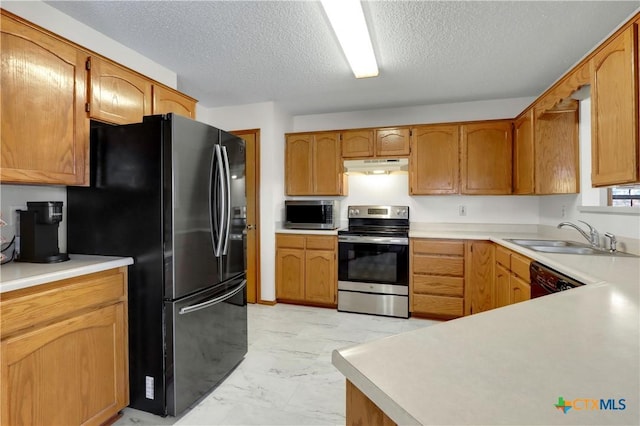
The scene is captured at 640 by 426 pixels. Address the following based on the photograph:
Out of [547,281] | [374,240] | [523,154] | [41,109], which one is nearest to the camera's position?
[41,109]

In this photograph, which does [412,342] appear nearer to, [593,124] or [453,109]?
[593,124]

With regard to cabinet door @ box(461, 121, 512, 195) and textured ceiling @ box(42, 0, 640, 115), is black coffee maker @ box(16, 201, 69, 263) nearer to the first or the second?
textured ceiling @ box(42, 0, 640, 115)

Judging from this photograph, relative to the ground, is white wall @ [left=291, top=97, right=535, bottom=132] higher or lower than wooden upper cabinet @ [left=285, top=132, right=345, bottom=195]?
higher

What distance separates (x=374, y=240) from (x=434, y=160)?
1156 mm

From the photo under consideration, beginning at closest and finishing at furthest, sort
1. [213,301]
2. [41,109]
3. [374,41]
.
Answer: [41,109] < [213,301] < [374,41]

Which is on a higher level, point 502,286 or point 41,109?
point 41,109

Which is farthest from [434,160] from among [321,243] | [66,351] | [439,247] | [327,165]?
[66,351]

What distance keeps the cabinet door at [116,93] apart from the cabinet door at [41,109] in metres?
0.07

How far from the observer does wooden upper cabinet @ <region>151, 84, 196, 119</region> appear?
7.54ft

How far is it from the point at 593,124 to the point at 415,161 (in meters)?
1.79

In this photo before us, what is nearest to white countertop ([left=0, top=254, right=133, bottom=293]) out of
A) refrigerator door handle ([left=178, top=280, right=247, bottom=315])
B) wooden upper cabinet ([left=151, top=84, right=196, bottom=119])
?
refrigerator door handle ([left=178, top=280, right=247, bottom=315])

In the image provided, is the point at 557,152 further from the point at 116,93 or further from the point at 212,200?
the point at 116,93

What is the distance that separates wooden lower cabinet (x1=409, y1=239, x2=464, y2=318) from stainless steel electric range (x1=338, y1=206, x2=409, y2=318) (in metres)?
0.09

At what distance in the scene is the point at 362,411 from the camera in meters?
0.62
